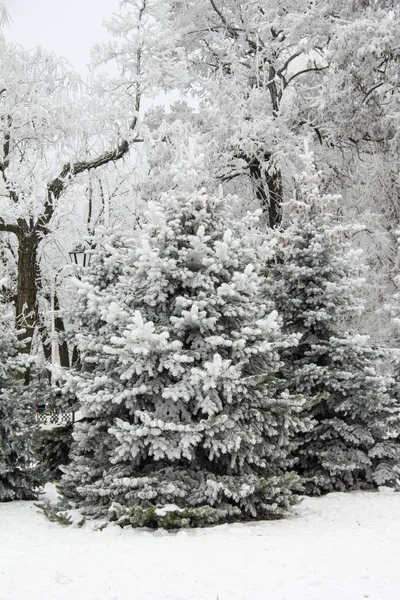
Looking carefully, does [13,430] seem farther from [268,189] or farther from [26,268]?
[268,189]

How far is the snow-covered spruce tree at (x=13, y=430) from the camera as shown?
352 inches

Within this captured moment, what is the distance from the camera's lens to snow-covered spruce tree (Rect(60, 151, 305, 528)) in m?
→ 7.47

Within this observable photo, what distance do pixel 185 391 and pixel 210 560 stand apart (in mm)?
2047

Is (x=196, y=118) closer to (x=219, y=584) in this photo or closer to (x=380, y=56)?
(x=380, y=56)

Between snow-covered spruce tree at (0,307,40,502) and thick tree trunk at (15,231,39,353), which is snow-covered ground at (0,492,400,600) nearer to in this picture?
snow-covered spruce tree at (0,307,40,502)

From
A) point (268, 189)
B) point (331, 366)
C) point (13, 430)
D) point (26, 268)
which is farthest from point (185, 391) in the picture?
point (268, 189)

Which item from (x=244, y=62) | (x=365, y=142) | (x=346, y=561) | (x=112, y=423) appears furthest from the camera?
(x=244, y=62)

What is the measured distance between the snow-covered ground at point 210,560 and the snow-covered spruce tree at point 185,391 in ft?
1.40

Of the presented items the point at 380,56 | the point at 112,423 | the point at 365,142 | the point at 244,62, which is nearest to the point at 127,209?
the point at 244,62

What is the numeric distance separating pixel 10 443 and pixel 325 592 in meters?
5.21

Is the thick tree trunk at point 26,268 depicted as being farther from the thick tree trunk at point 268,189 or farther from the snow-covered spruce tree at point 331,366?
the snow-covered spruce tree at point 331,366

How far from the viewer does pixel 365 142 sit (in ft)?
54.3

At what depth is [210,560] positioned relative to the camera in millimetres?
6055

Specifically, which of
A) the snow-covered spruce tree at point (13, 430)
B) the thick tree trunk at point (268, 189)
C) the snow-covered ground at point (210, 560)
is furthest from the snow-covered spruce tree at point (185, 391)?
the thick tree trunk at point (268, 189)
